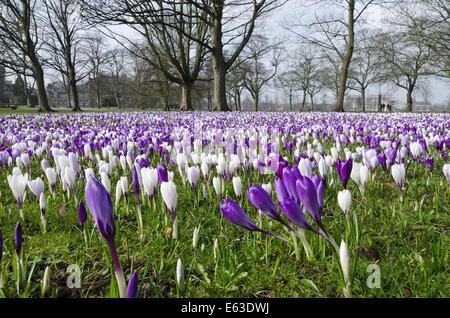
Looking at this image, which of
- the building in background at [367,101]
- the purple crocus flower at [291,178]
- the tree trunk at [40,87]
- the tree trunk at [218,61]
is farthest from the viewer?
the building in background at [367,101]

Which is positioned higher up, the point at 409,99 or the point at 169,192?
the point at 409,99

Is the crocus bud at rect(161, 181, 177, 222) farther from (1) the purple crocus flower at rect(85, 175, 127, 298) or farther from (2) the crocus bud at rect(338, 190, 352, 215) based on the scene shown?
(2) the crocus bud at rect(338, 190, 352, 215)

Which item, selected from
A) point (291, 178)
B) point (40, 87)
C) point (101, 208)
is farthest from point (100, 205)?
point (40, 87)

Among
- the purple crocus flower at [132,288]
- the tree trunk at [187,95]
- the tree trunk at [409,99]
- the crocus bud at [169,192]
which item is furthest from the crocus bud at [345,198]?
the tree trunk at [409,99]

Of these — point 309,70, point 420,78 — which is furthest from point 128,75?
point 420,78

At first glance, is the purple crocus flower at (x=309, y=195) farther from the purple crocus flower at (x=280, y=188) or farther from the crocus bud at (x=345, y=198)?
the crocus bud at (x=345, y=198)

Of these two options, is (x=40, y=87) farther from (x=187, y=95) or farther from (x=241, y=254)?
(x=241, y=254)

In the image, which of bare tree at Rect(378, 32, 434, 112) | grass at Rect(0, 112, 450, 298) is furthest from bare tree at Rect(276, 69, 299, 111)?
grass at Rect(0, 112, 450, 298)

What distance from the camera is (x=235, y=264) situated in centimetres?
145

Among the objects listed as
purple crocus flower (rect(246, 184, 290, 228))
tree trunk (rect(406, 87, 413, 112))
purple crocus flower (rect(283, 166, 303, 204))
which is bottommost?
purple crocus flower (rect(246, 184, 290, 228))

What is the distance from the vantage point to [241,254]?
1.54 meters

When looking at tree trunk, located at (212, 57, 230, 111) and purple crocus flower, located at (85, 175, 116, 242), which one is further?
tree trunk, located at (212, 57, 230, 111)

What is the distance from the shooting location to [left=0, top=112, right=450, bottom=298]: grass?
51.3 inches

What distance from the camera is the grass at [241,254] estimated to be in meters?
1.30
